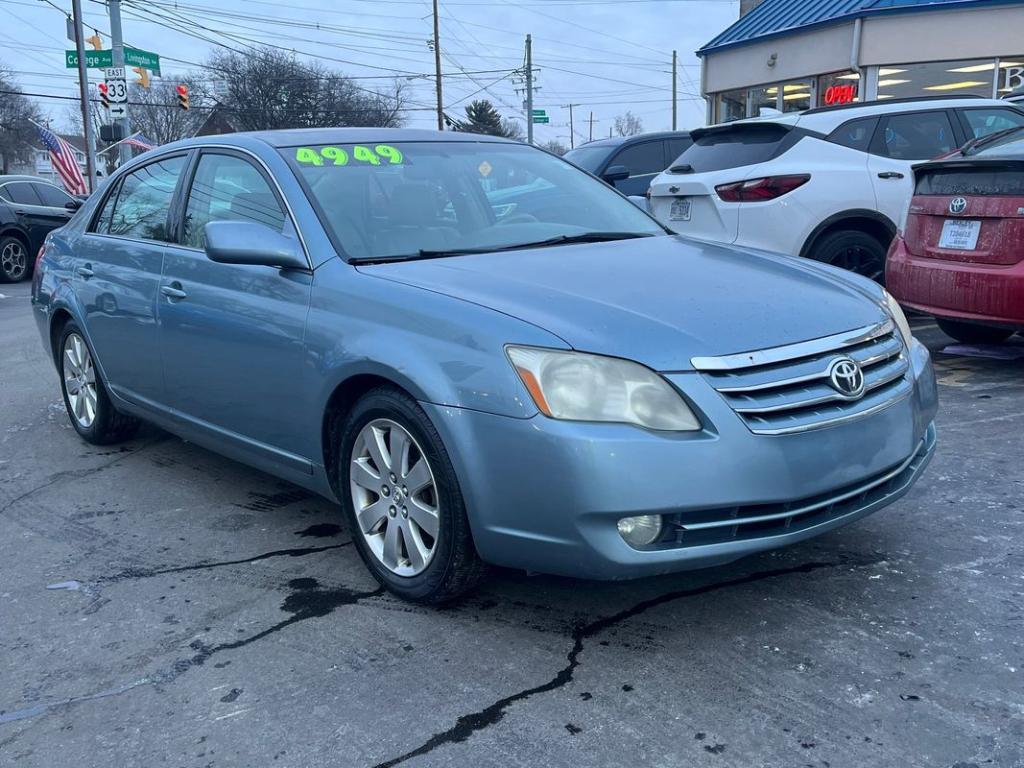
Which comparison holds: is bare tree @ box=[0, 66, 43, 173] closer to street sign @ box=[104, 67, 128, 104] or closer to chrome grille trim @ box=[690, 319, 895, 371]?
street sign @ box=[104, 67, 128, 104]

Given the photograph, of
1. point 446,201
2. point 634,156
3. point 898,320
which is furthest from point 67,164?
point 898,320

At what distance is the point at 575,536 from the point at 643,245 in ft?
5.18

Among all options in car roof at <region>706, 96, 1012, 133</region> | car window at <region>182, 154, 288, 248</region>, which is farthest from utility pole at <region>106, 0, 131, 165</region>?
car window at <region>182, 154, 288, 248</region>

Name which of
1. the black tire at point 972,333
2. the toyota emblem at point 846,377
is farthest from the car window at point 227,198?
the black tire at point 972,333

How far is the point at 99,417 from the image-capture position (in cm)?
541

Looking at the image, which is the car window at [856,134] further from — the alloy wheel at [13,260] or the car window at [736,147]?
the alloy wheel at [13,260]

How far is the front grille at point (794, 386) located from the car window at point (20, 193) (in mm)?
15208

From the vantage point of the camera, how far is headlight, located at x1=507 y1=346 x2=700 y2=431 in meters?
2.81

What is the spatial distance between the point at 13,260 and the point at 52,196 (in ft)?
4.01

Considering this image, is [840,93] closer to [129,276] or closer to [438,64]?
[129,276]

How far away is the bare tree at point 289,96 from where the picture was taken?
57.7m

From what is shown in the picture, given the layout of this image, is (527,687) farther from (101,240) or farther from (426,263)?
(101,240)

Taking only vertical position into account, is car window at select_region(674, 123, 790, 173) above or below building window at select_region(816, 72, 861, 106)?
below

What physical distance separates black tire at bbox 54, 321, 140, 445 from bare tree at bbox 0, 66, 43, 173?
6745cm
